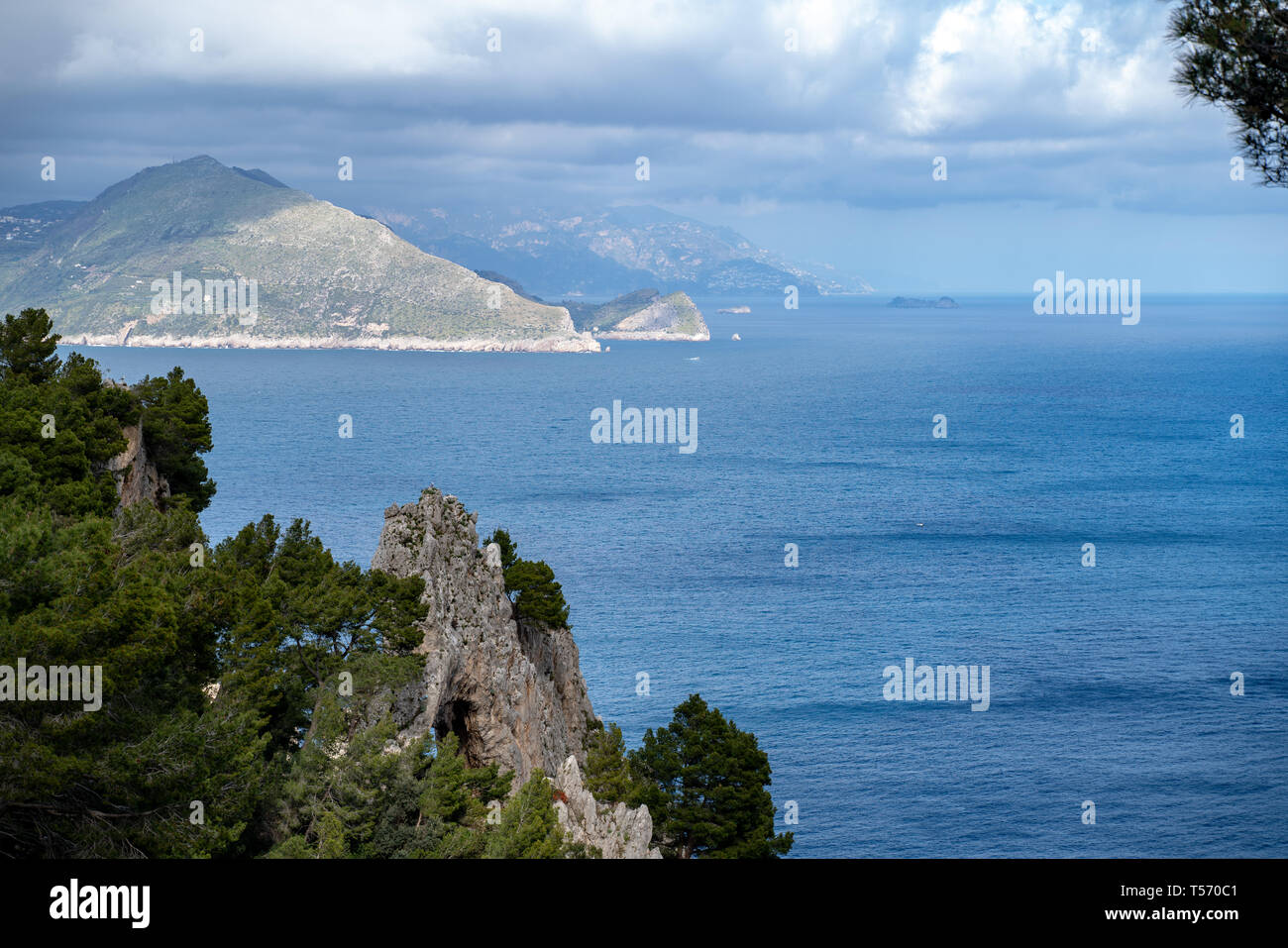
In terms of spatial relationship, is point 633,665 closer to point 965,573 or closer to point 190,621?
point 965,573

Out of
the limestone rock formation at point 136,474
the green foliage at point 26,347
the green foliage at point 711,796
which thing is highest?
the green foliage at point 26,347

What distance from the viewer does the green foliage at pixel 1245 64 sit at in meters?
18.5

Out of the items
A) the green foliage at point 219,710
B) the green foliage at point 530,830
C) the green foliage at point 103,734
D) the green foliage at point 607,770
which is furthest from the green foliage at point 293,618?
the green foliage at point 607,770

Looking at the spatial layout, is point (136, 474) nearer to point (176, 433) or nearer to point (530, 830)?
point (176, 433)

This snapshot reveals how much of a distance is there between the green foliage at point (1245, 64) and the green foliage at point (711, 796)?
99.7ft

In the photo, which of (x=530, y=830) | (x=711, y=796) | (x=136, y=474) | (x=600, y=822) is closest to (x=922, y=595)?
(x=711, y=796)

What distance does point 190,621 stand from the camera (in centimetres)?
2370

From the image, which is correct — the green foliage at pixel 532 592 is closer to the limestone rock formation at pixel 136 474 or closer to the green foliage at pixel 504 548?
the green foliage at pixel 504 548

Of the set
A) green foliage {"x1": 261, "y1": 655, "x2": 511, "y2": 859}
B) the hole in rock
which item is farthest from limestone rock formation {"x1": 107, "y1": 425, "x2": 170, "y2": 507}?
green foliage {"x1": 261, "y1": 655, "x2": 511, "y2": 859}

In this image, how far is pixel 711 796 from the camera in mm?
44531

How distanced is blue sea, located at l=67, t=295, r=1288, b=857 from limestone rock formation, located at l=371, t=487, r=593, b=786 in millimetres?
22906

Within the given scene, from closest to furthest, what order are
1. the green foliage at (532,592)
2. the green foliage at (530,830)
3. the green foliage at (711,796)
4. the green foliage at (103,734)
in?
the green foliage at (103,734) < the green foliage at (530,830) < the green foliage at (711,796) < the green foliage at (532,592)

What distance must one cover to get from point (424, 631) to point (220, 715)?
54.2 feet
